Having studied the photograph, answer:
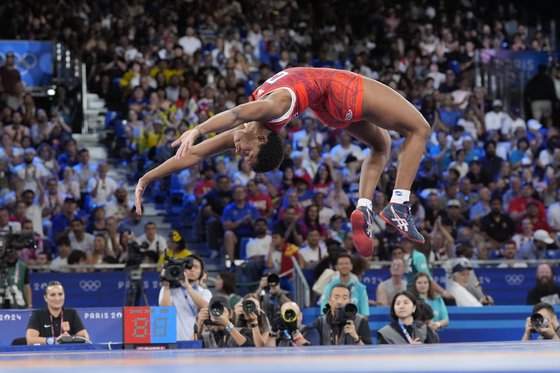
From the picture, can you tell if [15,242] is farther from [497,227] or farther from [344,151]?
[497,227]

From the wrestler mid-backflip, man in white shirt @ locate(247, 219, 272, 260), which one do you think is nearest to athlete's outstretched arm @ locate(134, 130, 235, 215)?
the wrestler mid-backflip

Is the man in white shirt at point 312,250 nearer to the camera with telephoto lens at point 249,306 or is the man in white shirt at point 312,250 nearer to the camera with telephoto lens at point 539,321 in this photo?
the camera with telephoto lens at point 249,306

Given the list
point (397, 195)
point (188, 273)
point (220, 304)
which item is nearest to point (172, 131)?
point (188, 273)

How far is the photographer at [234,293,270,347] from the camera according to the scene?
611 cm

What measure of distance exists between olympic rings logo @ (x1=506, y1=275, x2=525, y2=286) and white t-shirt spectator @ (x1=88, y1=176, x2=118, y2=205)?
17.4 feet

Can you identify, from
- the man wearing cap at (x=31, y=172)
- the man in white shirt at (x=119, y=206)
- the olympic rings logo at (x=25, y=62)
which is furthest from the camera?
the olympic rings logo at (x=25, y=62)

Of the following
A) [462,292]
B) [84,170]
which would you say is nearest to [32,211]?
[84,170]

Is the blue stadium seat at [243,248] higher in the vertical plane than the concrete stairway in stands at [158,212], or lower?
lower

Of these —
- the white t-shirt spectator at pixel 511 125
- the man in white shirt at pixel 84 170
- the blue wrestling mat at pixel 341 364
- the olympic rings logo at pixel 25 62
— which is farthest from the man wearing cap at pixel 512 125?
the blue wrestling mat at pixel 341 364

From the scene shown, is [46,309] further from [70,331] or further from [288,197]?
[288,197]

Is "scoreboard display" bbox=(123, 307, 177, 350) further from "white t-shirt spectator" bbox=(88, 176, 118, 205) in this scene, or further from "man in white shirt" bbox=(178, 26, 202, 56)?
"man in white shirt" bbox=(178, 26, 202, 56)

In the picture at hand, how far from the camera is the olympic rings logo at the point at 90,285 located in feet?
28.2

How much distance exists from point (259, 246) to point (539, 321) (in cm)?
402

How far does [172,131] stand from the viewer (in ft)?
36.8
